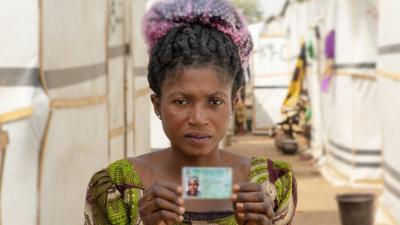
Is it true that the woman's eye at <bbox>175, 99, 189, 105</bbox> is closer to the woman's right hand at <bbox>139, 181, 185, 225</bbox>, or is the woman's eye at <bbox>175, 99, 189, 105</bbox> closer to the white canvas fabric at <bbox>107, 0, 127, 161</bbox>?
the woman's right hand at <bbox>139, 181, 185, 225</bbox>

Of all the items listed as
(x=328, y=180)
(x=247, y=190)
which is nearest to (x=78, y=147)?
(x=247, y=190)

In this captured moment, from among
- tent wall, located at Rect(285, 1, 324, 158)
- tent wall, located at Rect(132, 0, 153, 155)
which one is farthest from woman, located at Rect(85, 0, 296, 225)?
tent wall, located at Rect(285, 1, 324, 158)

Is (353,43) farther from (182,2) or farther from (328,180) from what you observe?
(182,2)

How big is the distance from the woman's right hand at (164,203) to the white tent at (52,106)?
1357 mm

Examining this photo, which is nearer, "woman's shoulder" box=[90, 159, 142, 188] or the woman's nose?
the woman's nose

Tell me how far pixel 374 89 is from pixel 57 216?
6.79m

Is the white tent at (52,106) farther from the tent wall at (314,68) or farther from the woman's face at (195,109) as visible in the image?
the tent wall at (314,68)

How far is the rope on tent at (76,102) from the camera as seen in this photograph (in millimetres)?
3630

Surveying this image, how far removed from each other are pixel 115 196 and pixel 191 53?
419mm

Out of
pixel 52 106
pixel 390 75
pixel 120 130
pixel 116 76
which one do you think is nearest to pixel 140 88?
pixel 120 130

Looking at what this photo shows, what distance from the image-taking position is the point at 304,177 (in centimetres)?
1187

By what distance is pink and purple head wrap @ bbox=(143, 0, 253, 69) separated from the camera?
216 centimetres

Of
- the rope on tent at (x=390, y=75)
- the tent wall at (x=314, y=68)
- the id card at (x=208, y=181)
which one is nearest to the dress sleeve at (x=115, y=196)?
the id card at (x=208, y=181)

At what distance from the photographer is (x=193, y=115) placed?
78.6 inches
